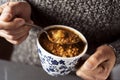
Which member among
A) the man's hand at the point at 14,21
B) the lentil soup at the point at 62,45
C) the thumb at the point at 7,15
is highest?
the thumb at the point at 7,15

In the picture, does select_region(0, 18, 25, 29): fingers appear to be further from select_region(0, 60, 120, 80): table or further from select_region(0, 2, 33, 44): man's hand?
select_region(0, 60, 120, 80): table

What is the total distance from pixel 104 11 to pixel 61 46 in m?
0.16

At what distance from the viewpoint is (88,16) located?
59 centimetres

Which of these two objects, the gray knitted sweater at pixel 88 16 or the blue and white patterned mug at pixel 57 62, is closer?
the blue and white patterned mug at pixel 57 62

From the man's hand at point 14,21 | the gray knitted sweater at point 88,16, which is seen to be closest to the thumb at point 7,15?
the man's hand at point 14,21

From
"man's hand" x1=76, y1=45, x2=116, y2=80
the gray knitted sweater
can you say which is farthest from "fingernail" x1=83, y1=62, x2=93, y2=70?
the gray knitted sweater

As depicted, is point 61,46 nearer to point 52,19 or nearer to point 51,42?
point 51,42

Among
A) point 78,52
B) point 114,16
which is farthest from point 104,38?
point 78,52

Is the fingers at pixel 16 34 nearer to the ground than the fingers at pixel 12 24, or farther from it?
nearer to the ground

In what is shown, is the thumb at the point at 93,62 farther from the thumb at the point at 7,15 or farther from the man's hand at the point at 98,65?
the thumb at the point at 7,15

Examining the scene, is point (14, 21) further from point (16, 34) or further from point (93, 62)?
point (93, 62)

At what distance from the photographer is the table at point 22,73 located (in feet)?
1.77

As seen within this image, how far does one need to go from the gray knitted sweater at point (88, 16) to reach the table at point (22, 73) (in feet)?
0.41

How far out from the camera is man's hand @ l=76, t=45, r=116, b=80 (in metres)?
0.51
